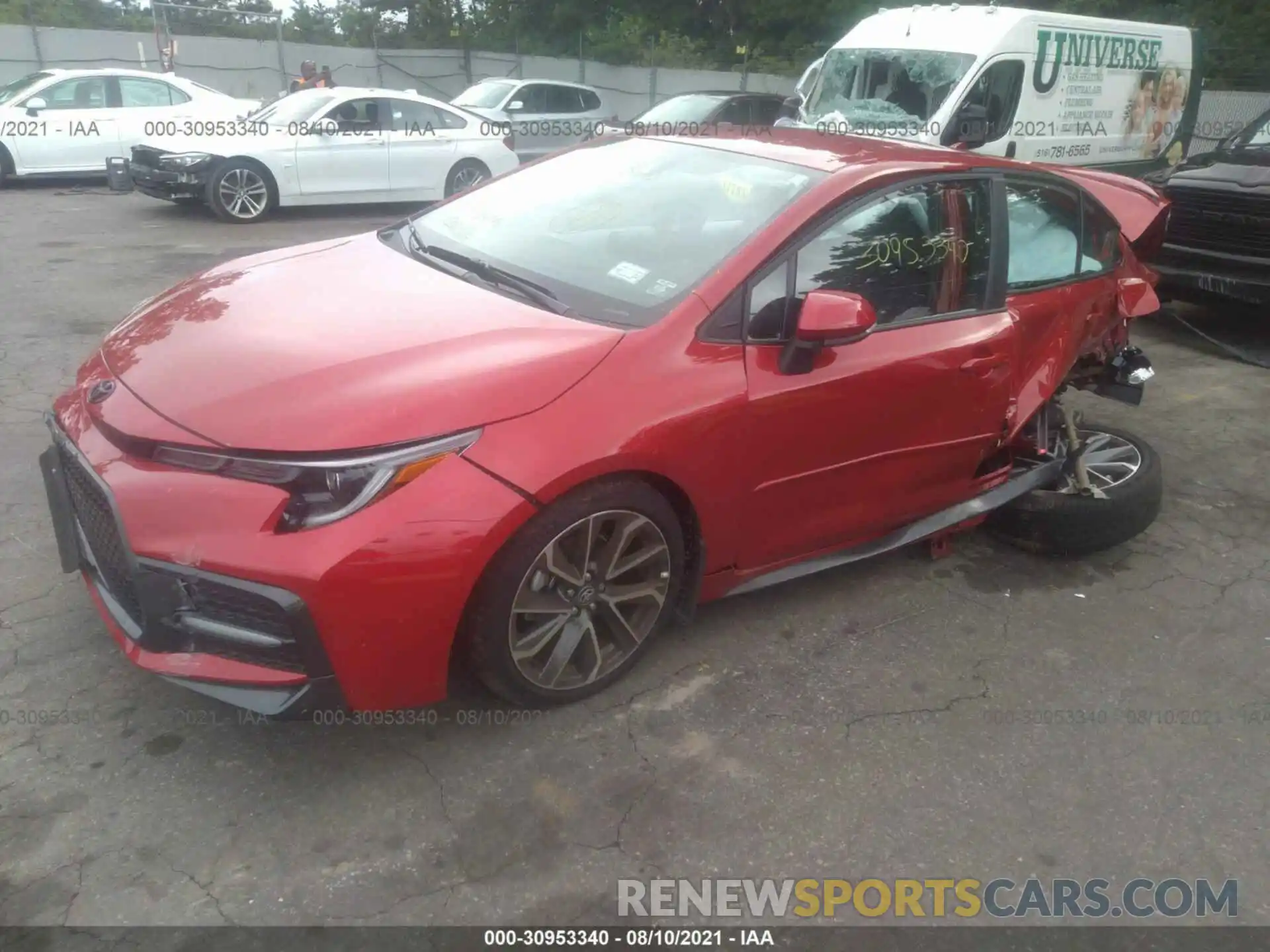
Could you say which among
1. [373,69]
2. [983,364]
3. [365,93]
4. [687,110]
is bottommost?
[983,364]

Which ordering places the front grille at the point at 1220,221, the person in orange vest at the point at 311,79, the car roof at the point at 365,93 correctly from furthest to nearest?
the person in orange vest at the point at 311,79
the car roof at the point at 365,93
the front grille at the point at 1220,221

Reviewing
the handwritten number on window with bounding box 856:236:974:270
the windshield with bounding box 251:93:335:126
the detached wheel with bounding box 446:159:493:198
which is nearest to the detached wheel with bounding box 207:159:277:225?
the windshield with bounding box 251:93:335:126

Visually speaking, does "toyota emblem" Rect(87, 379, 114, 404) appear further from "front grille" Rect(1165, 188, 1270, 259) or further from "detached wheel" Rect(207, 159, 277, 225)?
"detached wheel" Rect(207, 159, 277, 225)

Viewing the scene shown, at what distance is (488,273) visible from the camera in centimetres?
329

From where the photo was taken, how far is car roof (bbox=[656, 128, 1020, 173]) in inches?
136

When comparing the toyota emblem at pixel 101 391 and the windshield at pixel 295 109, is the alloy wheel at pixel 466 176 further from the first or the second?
the toyota emblem at pixel 101 391

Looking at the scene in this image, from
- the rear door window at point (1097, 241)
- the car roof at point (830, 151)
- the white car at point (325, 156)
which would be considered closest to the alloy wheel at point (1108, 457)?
the rear door window at point (1097, 241)

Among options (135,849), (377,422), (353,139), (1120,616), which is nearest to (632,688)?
(377,422)

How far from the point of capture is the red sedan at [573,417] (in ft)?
7.91

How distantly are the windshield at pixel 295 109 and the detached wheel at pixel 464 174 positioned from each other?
5.57ft

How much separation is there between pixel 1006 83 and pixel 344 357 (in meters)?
9.83

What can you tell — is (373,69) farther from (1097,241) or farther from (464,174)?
(1097,241)

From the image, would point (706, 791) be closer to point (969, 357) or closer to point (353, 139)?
point (969, 357)

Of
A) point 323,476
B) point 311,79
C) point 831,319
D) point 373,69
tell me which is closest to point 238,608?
point 323,476
